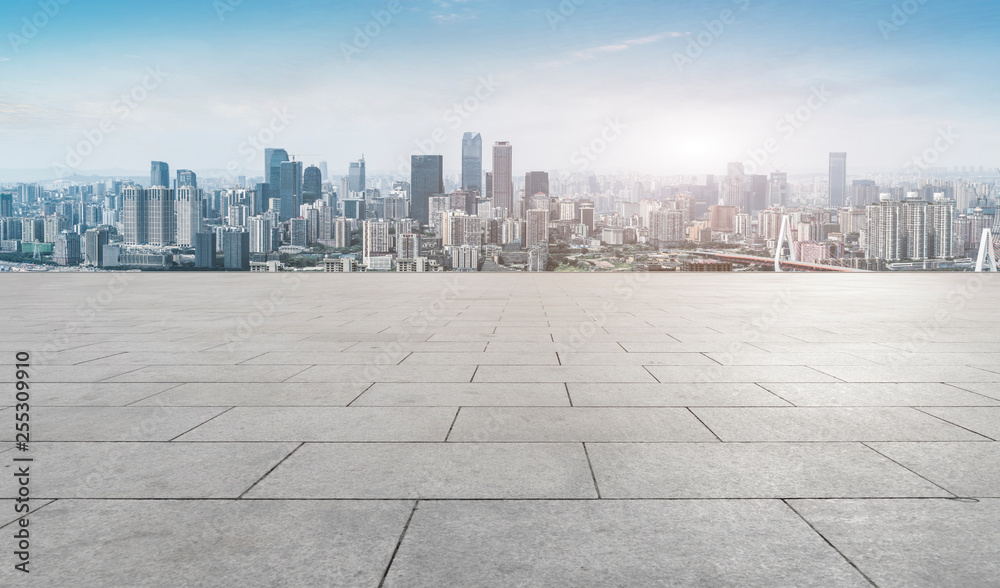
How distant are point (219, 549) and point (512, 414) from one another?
3195 mm

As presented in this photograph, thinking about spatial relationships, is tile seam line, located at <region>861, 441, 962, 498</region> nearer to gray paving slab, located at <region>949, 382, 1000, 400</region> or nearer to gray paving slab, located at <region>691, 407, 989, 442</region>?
gray paving slab, located at <region>691, 407, 989, 442</region>

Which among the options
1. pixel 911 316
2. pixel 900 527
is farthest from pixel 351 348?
pixel 911 316

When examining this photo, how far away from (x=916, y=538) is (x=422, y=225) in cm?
5065

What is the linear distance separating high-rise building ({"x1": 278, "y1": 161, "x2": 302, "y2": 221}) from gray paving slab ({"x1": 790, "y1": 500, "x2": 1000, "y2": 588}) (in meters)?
63.0

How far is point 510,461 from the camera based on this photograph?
477cm

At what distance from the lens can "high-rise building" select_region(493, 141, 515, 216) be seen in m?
70.1

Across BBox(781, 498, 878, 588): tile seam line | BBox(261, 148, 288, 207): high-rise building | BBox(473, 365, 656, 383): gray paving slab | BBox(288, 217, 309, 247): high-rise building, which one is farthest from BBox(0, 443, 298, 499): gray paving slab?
BBox(261, 148, 288, 207): high-rise building

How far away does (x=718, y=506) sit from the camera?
155 inches

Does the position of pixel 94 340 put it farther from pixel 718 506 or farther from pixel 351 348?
pixel 718 506

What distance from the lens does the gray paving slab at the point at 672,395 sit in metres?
6.62

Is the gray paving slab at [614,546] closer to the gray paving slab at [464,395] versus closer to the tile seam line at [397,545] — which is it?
the tile seam line at [397,545]

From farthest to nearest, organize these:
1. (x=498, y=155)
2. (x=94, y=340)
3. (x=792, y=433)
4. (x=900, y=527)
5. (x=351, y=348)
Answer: (x=498, y=155) < (x=94, y=340) < (x=351, y=348) < (x=792, y=433) < (x=900, y=527)

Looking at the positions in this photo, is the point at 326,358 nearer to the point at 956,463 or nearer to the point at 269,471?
the point at 269,471

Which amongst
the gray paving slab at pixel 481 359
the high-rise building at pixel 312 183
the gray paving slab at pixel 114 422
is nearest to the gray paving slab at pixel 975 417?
the gray paving slab at pixel 481 359
